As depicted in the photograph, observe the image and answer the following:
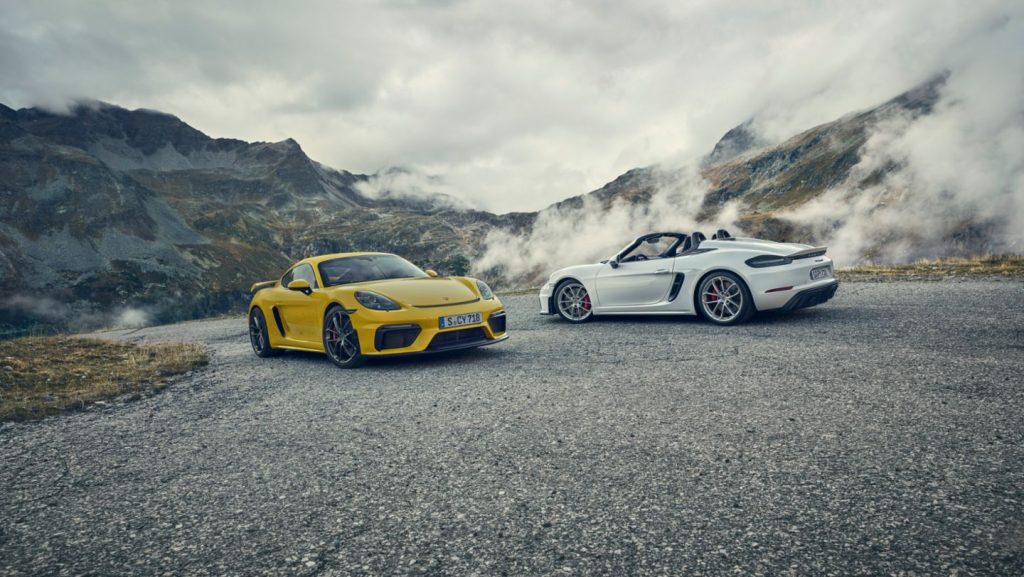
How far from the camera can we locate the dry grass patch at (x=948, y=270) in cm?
1148

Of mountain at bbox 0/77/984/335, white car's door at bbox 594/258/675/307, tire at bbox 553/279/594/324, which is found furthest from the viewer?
mountain at bbox 0/77/984/335

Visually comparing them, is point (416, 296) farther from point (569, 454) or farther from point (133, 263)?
point (133, 263)

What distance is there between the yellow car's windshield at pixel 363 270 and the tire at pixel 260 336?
149 centimetres

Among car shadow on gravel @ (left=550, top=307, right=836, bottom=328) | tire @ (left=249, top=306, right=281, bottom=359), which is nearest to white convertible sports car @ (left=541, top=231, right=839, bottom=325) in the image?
car shadow on gravel @ (left=550, top=307, right=836, bottom=328)

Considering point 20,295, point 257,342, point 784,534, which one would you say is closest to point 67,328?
point 20,295

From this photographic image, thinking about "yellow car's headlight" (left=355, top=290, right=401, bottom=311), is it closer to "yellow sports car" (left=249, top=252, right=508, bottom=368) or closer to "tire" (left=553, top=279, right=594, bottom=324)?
"yellow sports car" (left=249, top=252, right=508, bottom=368)

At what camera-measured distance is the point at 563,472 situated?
3.25 m

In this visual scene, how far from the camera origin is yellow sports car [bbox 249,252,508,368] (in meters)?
6.88

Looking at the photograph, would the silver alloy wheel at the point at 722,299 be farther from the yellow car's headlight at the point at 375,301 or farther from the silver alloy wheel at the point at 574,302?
the yellow car's headlight at the point at 375,301

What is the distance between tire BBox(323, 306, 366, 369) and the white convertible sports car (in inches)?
159

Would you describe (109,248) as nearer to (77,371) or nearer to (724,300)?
(77,371)

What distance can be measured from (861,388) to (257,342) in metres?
7.72

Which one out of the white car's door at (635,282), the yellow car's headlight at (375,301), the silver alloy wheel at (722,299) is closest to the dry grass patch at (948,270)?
the silver alloy wheel at (722,299)

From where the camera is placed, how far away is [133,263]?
154 m
